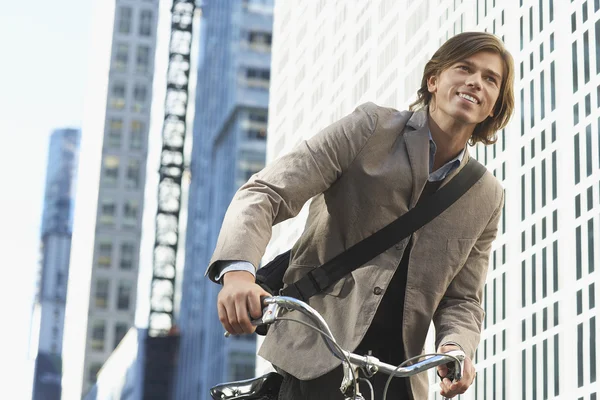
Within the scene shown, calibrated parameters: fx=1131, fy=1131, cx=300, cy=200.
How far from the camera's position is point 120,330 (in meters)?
142

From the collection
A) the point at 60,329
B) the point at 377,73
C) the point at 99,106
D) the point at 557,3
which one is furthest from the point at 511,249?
the point at 60,329

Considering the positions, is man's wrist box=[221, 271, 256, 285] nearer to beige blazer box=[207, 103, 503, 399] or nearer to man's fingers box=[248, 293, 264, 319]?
man's fingers box=[248, 293, 264, 319]

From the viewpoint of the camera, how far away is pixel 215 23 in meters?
128

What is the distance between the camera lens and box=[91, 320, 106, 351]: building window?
142750 mm

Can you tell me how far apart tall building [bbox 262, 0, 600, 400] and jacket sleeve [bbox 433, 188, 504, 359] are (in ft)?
182

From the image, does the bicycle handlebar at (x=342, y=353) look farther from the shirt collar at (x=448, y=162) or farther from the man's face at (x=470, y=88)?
the man's face at (x=470, y=88)

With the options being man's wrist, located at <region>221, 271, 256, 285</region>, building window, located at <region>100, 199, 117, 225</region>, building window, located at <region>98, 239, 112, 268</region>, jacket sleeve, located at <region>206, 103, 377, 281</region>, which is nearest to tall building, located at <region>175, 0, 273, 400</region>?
building window, located at <region>100, 199, 117, 225</region>

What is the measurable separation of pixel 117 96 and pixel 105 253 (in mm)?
21045

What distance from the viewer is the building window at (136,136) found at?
481 ft

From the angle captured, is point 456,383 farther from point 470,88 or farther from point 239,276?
point 470,88

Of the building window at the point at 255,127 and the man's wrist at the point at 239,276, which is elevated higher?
the building window at the point at 255,127

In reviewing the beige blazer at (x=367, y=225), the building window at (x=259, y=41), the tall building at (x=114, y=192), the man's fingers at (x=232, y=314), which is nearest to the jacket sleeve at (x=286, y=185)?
the beige blazer at (x=367, y=225)

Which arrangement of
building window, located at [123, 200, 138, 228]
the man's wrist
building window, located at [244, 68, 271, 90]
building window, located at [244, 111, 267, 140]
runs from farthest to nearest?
building window, located at [123, 200, 138, 228] < building window, located at [244, 68, 271, 90] < building window, located at [244, 111, 267, 140] < the man's wrist

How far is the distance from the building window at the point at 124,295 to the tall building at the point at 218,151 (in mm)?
19350
